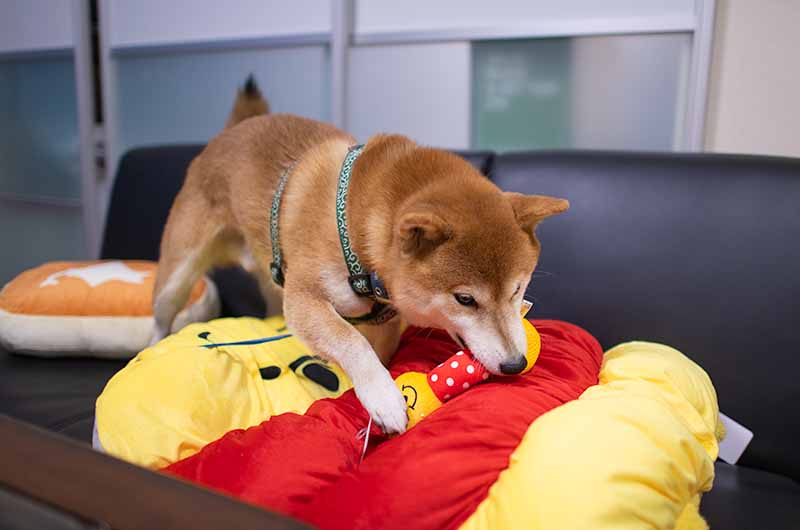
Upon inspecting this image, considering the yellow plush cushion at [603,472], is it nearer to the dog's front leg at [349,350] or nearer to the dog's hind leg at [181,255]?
the dog's front leg at [349,350]

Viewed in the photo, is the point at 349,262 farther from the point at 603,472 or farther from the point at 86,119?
the point at 86,119

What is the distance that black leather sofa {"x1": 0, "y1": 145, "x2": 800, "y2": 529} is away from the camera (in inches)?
52.6

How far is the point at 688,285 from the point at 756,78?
840mm

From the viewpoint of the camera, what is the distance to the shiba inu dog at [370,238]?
1065 mm

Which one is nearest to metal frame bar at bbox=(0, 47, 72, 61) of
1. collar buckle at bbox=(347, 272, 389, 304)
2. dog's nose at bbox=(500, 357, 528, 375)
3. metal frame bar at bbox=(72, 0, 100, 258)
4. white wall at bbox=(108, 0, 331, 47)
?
metal frame bar at bbox=(72, 0, 100, 258)

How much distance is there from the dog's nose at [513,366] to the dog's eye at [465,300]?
0.40 feet

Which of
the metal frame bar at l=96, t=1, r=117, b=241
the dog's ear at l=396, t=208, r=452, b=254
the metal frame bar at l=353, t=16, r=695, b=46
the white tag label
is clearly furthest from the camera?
the metal frame bar at l=96, t=1, r=117, b=241

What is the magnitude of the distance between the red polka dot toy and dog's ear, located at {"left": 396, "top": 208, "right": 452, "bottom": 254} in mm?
207

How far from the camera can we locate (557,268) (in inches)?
62.9

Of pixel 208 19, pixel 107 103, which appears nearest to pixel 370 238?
pixel 208 19

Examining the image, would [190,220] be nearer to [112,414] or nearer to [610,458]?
[112,414]

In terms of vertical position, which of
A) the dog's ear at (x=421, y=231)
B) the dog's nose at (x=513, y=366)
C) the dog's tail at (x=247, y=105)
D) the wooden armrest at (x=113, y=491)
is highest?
the dog's tail at (x=247, y=105)

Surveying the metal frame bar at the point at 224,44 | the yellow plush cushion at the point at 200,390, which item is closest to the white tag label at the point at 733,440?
the yellow plush cushion at the point at 200,390

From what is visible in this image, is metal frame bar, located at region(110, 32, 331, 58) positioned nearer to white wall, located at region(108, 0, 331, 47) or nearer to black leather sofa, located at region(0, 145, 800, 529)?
white wall, located at region(108, 0, 331, 47)
